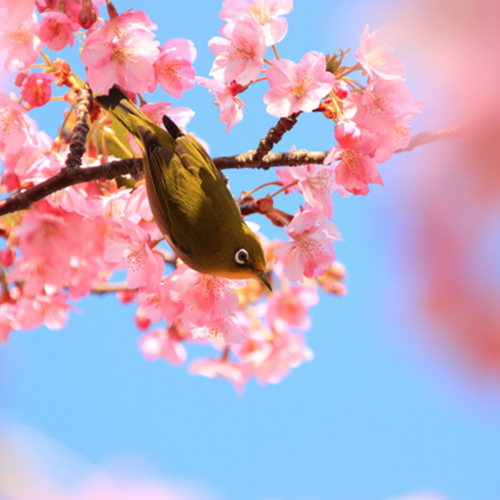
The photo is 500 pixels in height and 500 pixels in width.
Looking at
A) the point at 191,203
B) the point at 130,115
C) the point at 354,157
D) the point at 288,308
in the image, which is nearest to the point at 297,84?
the point at 354,157

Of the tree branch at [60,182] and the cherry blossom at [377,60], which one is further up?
the cherry blossom at [377,60]

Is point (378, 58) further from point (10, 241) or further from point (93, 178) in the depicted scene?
point (10, 241)

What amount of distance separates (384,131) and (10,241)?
180cm

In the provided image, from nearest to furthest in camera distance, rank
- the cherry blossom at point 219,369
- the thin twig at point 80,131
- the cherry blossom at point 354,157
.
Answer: the cherry blossom at point 354,157 < the thin twig at point 80,131 < the cherry blossom at point 219,369

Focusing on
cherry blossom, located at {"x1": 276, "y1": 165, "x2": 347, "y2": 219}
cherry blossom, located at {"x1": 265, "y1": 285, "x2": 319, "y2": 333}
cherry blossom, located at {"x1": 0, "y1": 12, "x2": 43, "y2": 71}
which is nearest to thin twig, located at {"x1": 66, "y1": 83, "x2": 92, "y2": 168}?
cherry blossom, located at {"x1": 0, "y1": 12, "x2": 43, "y2": 71}

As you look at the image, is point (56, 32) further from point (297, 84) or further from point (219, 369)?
point (219, 369)

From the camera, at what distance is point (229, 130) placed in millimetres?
1963

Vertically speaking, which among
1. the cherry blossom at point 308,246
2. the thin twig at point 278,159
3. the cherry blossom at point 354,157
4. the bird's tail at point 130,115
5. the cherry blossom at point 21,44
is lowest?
the cherry blossom at point 308,246

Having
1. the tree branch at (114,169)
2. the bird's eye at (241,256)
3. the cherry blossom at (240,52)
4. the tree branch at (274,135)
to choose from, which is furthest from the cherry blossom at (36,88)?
the bird's eye at (241,256)

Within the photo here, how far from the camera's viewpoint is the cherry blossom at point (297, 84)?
1.65 m

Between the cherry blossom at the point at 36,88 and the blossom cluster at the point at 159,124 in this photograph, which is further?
the cherry blossom at the point at 36,88

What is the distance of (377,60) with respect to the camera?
5.52 feet

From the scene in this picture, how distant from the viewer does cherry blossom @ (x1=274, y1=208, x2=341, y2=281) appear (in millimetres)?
1927

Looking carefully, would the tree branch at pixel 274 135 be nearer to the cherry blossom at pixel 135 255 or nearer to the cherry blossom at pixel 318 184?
the cherry blossom at pixel 318 184
